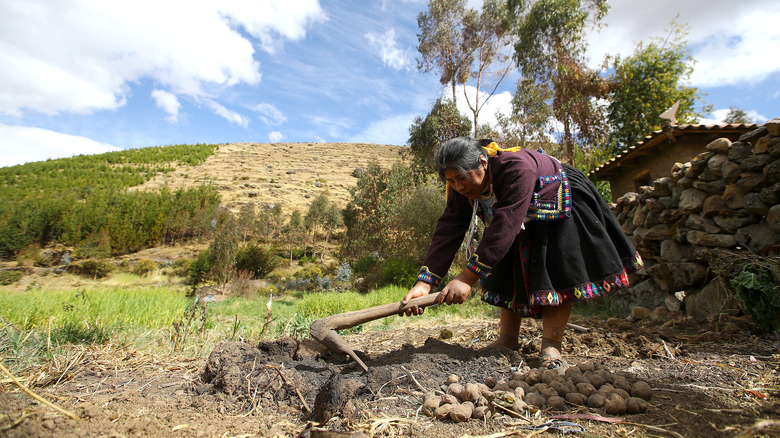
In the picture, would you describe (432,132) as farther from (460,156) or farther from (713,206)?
(460,156)

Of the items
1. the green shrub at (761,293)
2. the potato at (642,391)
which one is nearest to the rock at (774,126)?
the green shrub at (761,293)

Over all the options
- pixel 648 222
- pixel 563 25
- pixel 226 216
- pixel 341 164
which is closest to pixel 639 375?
pixel 648 222

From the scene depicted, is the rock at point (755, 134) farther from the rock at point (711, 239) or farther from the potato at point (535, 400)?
the potato at point (535, 400)

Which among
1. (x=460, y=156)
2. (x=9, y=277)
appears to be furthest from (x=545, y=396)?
(x=9, y=277)

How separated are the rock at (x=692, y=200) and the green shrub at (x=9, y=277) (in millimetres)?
19618

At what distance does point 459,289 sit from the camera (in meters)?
1.93

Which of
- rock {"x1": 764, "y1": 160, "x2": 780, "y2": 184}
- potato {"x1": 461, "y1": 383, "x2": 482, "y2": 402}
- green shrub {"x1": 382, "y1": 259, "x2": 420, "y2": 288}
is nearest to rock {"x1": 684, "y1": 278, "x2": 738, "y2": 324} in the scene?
rock {"x1": 764, "y1": 160, "x2": 780, "y2": 184}

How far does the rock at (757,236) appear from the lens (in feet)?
9.59

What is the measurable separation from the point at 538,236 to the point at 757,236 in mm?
2260

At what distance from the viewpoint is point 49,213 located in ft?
64.0

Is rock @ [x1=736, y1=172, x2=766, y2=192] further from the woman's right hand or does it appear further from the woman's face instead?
the woman's right hand

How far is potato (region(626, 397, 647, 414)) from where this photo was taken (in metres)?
1.37

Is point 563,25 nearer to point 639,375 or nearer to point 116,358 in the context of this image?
point 639,375

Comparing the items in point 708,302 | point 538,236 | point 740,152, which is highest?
point 740,152
